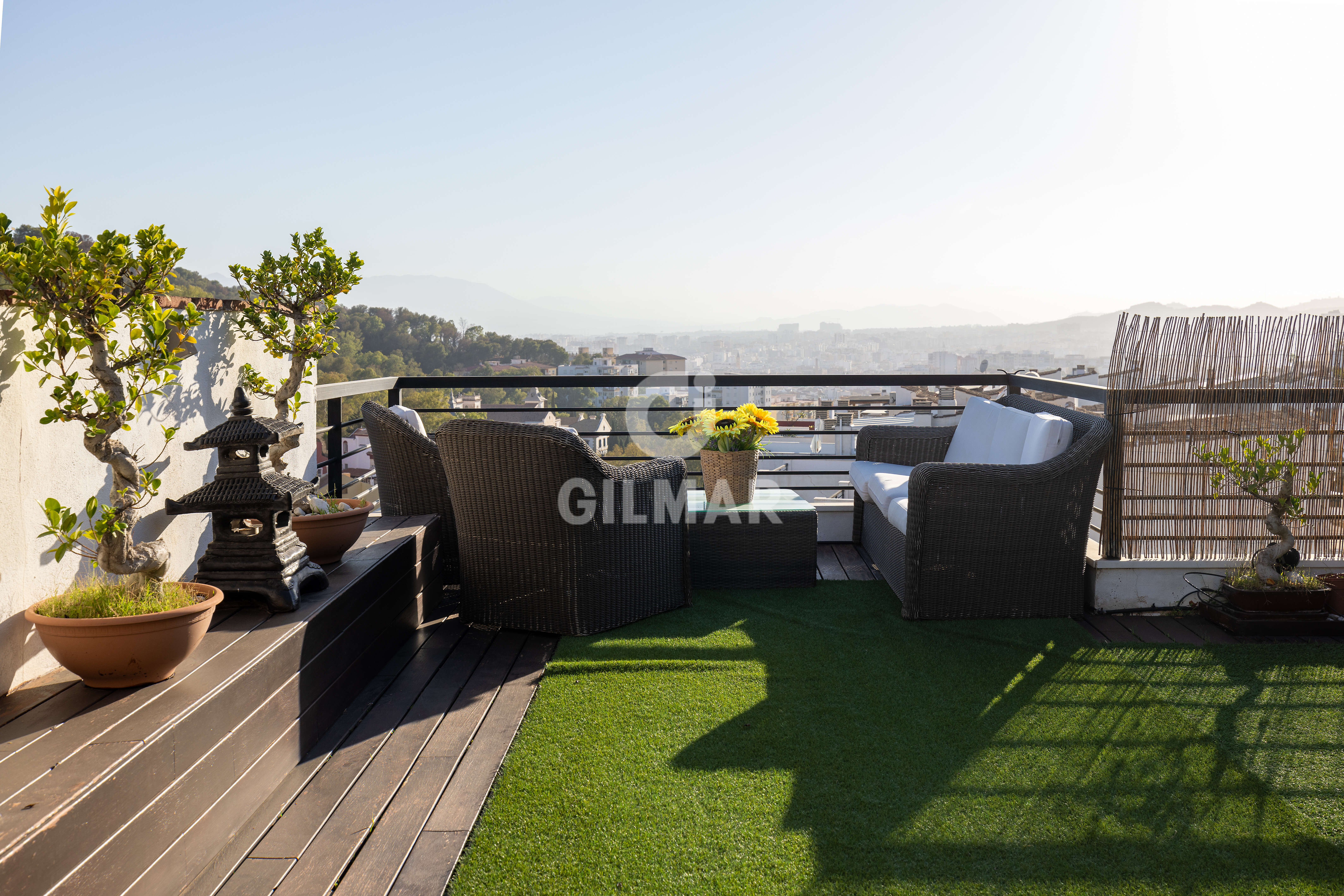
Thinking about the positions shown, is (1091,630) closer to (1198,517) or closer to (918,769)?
(1198,517)

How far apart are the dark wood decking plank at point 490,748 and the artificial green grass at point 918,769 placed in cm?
5

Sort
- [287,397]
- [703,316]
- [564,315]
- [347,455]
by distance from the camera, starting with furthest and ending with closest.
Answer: [564,315] < [703,316] < [347,455] < [287,397]

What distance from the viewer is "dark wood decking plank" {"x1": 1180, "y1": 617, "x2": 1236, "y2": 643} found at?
3113 millimetres

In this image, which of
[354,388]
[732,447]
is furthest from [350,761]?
[354,388]

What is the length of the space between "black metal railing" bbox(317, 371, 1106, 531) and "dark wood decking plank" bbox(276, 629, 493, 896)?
1.81 meters

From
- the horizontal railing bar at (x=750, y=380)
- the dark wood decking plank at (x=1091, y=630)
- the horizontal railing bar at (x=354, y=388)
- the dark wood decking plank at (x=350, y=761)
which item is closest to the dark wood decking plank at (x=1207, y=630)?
the dark wood decking plank at (x=1091, y=630)

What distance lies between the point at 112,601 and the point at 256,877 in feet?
2.22

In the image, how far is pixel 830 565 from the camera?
13.8 ft

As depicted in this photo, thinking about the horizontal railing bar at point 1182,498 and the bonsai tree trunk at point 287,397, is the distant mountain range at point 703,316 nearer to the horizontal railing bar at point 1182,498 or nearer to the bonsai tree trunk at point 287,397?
the bonsai tree trunk at point 287,397

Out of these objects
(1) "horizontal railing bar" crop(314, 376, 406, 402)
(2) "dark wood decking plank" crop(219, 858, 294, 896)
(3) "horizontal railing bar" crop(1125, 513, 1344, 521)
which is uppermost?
(1) "horizontal railing bar" crop(314, 376, 406, 402)

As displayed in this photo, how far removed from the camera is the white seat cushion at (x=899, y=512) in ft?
Answer: 11.1

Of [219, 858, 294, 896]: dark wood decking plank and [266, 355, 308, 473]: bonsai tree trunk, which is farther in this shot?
[266, 355, 308, 473]: bonsai tree trunk

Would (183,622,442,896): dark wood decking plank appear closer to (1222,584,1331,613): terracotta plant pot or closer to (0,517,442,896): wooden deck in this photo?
(0,517,442,896): wooden deck

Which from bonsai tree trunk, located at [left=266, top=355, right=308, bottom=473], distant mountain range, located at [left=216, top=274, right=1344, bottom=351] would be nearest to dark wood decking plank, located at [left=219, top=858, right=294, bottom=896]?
bonsai tree trunk, located at [left=266, top=355, right=308, bottom=473]
